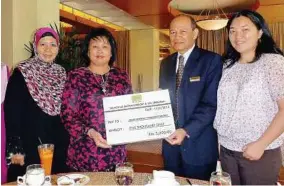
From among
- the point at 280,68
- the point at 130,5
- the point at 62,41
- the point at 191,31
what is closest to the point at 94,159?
the point at 191,31

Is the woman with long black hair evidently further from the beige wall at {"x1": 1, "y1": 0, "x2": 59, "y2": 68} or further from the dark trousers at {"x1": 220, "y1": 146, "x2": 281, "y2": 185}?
the beige wall at {"x1": 1, "y1": 0, "x2": 59, "y2": 68}

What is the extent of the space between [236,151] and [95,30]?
4.00 feet

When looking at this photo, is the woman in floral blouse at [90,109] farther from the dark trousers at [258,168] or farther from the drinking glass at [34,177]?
the dark trousers at [258,168]

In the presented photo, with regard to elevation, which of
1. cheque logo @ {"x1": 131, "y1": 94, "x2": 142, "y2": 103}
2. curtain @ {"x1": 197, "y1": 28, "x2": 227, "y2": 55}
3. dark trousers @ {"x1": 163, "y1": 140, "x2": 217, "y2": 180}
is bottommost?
dark trousers @ {"x1": 163, "y1": 140, "x2": 217, "y2": 180}

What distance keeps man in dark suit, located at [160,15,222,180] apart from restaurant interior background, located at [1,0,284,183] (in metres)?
1.85

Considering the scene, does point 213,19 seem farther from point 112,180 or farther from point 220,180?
point 220,180

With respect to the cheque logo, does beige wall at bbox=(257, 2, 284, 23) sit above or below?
above

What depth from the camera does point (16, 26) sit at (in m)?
3.38

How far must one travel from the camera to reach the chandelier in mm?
5477

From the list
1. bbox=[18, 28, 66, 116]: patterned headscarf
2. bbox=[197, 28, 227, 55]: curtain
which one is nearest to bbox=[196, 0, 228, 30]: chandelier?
bbox=[197, 28, 227, 55]: curtain

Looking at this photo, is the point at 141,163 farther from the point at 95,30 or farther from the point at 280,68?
the point at 280,68

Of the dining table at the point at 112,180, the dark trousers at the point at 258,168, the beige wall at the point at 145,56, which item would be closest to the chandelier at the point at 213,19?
the beige wall at the point at 145,56

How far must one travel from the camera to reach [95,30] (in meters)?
2.10

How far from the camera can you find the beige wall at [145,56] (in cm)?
890
